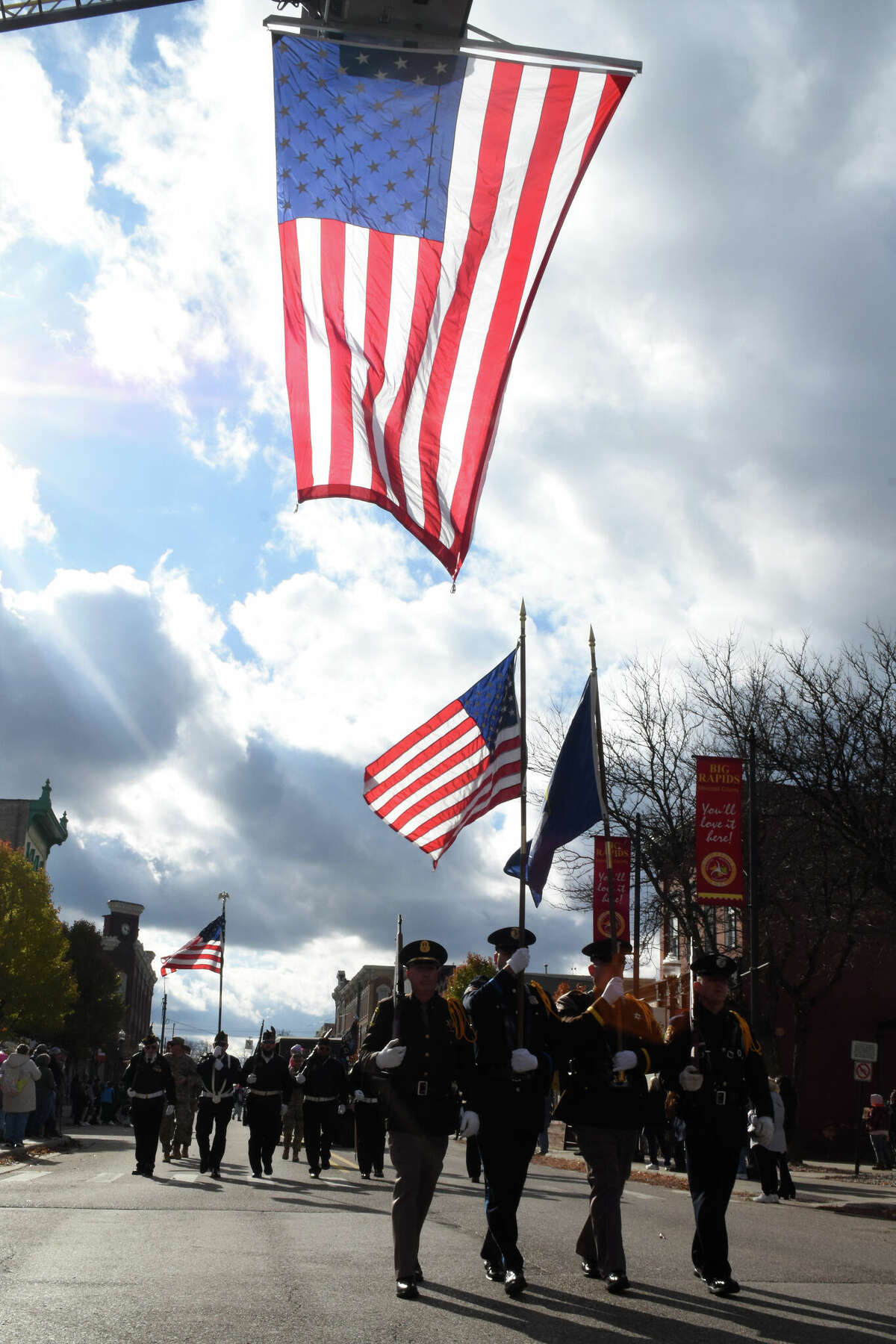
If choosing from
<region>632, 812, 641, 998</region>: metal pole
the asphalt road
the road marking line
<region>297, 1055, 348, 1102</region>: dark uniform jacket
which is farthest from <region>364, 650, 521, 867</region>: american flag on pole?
<region>632, 812, 641, 998</region>: metal pole

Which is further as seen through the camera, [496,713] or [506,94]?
[496,713]

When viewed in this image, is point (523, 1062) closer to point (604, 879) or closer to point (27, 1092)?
point (27, 1092)

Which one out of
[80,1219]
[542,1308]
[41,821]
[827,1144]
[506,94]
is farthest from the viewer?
[41,821]

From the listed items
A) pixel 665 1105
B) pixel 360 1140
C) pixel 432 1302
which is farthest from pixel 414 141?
pixel 360 1140

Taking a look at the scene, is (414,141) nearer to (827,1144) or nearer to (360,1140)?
(360,1140)

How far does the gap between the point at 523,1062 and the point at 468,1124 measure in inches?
17.7

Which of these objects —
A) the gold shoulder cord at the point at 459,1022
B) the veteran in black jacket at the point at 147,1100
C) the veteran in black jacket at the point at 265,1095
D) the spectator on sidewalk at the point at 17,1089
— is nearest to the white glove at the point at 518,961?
the gold shoulder cord at the point at 459,1022

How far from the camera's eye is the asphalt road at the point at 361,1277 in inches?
225

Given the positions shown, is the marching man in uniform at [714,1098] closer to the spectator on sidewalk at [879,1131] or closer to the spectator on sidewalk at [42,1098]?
the spectator on sidewalk at [42,1098]

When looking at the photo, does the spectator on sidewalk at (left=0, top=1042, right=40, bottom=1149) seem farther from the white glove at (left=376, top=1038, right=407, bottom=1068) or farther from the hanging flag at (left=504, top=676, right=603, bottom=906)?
the white glove at (left=376, top=1038, right=407, bottom=1068)

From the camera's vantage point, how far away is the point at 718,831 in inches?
881

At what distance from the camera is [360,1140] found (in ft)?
57.8

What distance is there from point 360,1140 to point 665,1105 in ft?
36.5

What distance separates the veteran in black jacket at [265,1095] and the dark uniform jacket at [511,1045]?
9.60 metres
